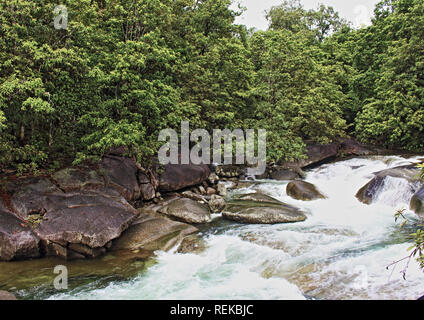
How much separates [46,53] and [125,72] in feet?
8.34

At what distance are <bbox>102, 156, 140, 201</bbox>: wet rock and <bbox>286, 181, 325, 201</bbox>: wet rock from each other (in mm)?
7703

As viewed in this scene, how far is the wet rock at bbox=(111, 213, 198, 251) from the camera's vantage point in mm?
9227

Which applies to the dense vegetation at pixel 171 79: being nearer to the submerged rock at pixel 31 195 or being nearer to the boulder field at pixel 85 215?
the submerged rock at pixel 31 195

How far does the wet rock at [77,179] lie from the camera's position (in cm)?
1062

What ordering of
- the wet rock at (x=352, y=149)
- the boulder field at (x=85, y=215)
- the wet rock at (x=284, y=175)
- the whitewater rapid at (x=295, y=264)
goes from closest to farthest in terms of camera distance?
the whitewater rapid at (x=295, y=264), the boulder field at (x=85, y=215), the wet rock at (x=284, y=175), the wet rock at (x=352, y=149)

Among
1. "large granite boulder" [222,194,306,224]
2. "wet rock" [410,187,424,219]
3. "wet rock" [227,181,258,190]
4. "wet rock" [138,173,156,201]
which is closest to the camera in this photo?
"wet rock" [410,187,424,219]

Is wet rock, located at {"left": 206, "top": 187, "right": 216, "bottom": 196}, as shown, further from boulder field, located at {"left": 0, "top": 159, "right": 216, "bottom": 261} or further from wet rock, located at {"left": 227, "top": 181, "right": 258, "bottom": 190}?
boulder field, located at {"left": 0, "top": 159, "right": 216, "bottom": 261}

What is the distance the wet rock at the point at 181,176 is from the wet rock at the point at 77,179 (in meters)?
3.11

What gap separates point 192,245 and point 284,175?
1110cm

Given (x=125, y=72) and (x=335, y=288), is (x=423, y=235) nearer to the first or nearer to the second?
(x=335, y=288)

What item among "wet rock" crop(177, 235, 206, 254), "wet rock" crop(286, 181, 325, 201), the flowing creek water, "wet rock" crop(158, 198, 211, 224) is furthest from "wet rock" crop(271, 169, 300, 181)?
"wet rock" crop(177, 235, 206, 254)

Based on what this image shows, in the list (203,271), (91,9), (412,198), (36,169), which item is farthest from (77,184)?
(412,198)

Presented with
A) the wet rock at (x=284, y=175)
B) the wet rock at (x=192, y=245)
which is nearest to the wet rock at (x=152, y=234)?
the wet rock at (x=192, y=245)

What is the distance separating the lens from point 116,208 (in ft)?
33.0
